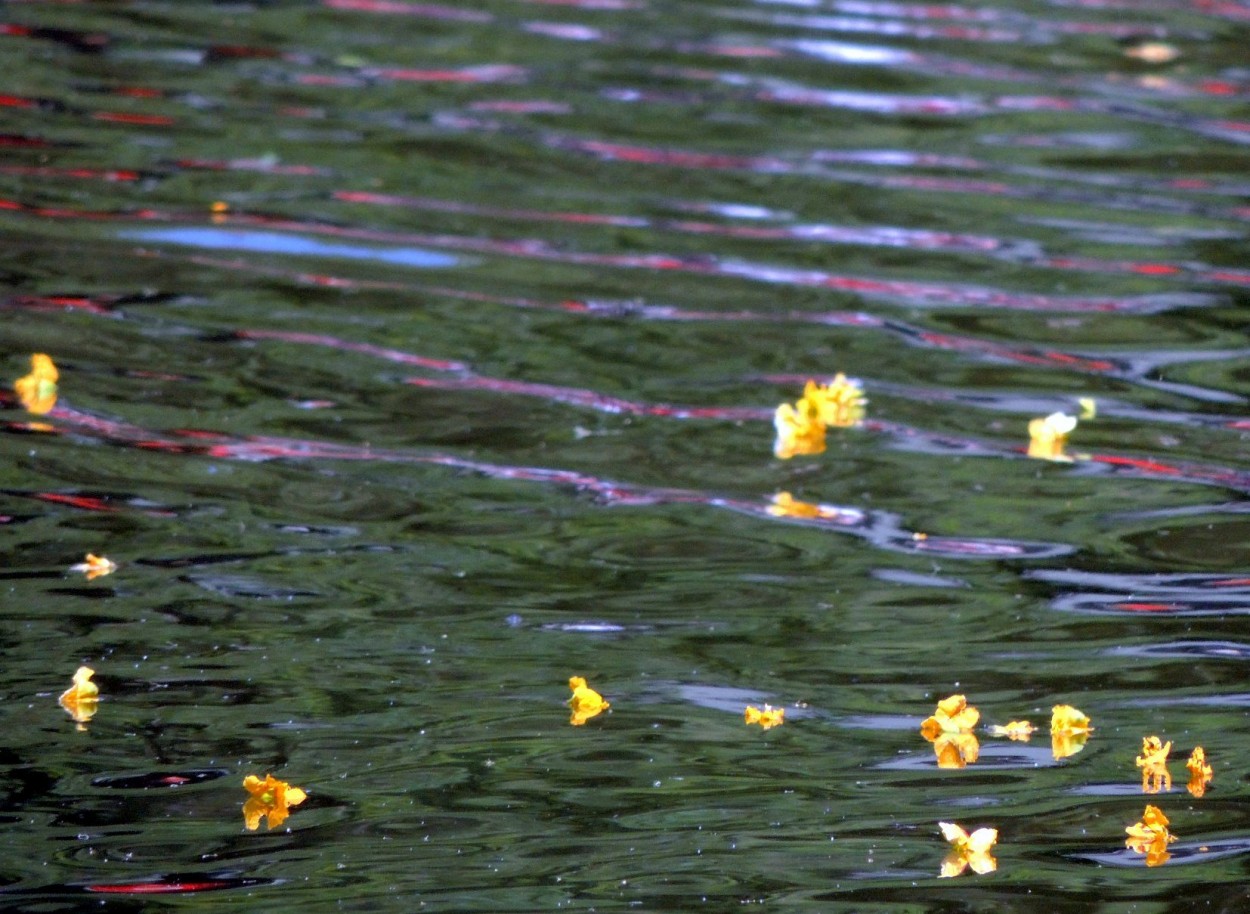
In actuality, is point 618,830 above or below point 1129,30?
below

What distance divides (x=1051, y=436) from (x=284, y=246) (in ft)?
5.10

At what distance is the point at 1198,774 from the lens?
6.14ft

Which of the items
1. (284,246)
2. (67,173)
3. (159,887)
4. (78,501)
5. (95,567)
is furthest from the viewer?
(67,173)

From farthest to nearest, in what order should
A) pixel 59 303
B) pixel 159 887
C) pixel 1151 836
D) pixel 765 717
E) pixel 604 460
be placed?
pixel 59 303
pixel 604 460
pixel 765 717
pixel 1151 836
pixel 159 887

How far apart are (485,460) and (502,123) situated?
1507 mm

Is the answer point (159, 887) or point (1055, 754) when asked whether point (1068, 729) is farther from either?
point (159, 887)

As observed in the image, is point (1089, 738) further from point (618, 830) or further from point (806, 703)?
point (618, 830)

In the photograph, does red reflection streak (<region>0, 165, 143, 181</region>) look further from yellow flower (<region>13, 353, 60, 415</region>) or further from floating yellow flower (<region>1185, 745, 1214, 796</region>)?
floating yellow flower (<region>1185, 745, 1214, 796</region>)

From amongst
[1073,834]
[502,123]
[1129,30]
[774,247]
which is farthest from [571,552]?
[1129,30]

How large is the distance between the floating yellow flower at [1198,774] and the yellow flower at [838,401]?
968mm

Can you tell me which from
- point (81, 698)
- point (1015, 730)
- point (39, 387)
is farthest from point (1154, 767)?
point (39, 387)

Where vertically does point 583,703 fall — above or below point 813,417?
below

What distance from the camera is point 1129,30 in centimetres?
473

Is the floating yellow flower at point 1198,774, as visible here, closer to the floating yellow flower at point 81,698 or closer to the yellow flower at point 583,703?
the yellow flower at point 583,703
